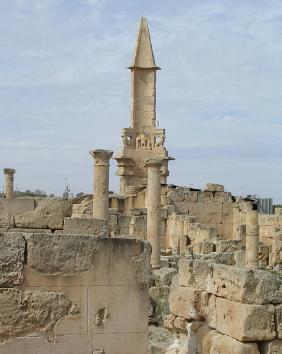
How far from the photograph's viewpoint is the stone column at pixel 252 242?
19406 mm

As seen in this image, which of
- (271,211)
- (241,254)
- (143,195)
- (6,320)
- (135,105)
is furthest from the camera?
(271,211)

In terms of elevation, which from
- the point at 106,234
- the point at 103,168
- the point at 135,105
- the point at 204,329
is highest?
the point at 135,105

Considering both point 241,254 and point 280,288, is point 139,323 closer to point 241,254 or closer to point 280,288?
point 280,288

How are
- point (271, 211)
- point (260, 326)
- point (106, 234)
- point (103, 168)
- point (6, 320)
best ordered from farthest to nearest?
point (271, 211) < point (103, 168) < point (106, 234) < point (260, 326) < point (6, 320)

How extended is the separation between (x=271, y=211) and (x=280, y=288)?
34866mm

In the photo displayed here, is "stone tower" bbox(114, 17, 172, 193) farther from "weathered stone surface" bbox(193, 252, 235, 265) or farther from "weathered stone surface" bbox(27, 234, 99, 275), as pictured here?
"weathered stone surface" bbox(27, 234, 99, 275)

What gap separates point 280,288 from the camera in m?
6.41

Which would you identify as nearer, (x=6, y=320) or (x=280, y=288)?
(x=6, y=320)

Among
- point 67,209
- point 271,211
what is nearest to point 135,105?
point 271,211

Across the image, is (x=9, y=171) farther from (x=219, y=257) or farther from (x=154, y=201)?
(x=219, y=257)

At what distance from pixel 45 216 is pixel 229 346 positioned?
2281 mm

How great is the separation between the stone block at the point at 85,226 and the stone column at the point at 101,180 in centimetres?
1060

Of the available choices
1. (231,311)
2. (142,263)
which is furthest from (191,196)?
(142,263)

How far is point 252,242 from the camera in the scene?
20312 millimetres
